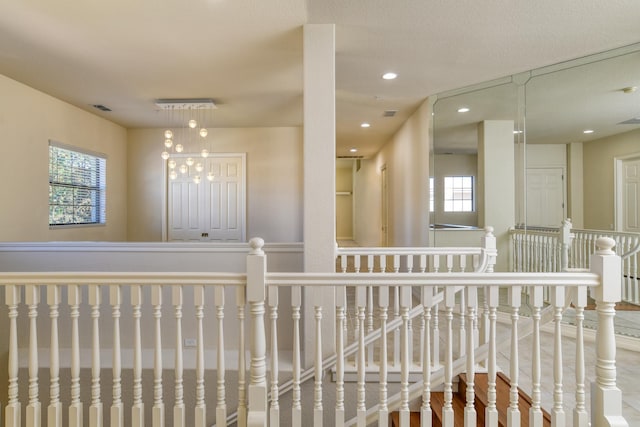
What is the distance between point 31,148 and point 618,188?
254 inches

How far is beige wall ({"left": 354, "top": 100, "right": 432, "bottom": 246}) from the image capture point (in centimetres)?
484

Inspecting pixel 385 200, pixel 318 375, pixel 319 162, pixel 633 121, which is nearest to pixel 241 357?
pixel 318 375

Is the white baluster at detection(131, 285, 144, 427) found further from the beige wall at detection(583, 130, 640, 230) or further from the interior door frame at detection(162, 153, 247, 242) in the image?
the interior door frame at detection(162, 153, 247, 242)

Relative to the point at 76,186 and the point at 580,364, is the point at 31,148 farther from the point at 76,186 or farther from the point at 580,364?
the point at 580,364

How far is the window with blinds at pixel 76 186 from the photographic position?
471cm

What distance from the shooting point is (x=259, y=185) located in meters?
6.34

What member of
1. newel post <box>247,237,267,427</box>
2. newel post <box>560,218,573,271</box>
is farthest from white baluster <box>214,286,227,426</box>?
newel post <box>560,218,573,271</box>

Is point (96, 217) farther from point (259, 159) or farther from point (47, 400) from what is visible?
point (47, 400)

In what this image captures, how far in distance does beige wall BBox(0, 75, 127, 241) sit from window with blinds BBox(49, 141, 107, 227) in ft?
0.39

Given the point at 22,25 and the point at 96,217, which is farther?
the point at 96,217

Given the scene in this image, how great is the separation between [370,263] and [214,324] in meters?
1.49

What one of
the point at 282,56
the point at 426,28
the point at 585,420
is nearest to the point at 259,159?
the point at 282,56

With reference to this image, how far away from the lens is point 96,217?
5570mm

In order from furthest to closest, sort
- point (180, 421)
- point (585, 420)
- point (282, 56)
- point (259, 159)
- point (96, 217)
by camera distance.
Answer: point (259, 159)
point (96, 217)
point (282, 56)
point (180, 421)
point (585, 420)
